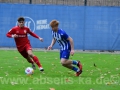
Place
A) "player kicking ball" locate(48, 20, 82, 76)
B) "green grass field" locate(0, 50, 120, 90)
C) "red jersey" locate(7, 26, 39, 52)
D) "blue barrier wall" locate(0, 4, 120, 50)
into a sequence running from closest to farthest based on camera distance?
"green grass field" locate(0, 50, 120, 90), "player kicking ball" locate(48, 20, 82, 76), "red jersey" locate(7, 26, 39, 52), "blue barrier wall" locate(0, 4, 120, 50)

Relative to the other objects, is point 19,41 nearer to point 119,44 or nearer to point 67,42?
point 67,42

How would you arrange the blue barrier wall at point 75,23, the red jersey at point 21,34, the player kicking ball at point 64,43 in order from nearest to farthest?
the player kicking ball at point 64,43 < the red jersey at point 21,34 < the blue barrier wall at point 75,23

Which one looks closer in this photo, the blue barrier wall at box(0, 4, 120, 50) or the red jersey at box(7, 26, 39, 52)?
the red jersey at box(7, 26, 39, 52)

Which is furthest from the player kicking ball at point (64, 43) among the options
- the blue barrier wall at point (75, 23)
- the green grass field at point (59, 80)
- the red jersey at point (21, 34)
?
the blue barrier wall at point (75, 23)

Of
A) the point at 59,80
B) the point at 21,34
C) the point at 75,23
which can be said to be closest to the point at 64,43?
the point at 59,80

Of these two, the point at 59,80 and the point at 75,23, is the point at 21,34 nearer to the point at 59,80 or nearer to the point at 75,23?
the point at 59,80

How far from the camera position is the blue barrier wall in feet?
78.9

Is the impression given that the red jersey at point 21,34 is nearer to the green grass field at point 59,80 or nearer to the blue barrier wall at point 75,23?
the green grass field at point 59,80

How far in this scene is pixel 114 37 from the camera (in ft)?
78.6

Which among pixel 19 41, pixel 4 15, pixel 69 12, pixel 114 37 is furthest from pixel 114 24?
pixel 19 41

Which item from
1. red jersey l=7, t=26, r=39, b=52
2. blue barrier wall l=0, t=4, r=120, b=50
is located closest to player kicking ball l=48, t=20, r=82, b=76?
red jersey l=7, t=26, r=39, b=52

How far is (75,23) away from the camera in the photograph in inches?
956

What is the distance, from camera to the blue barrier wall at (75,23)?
2405 cm

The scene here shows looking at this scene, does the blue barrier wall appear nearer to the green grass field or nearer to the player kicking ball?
the green grass field
